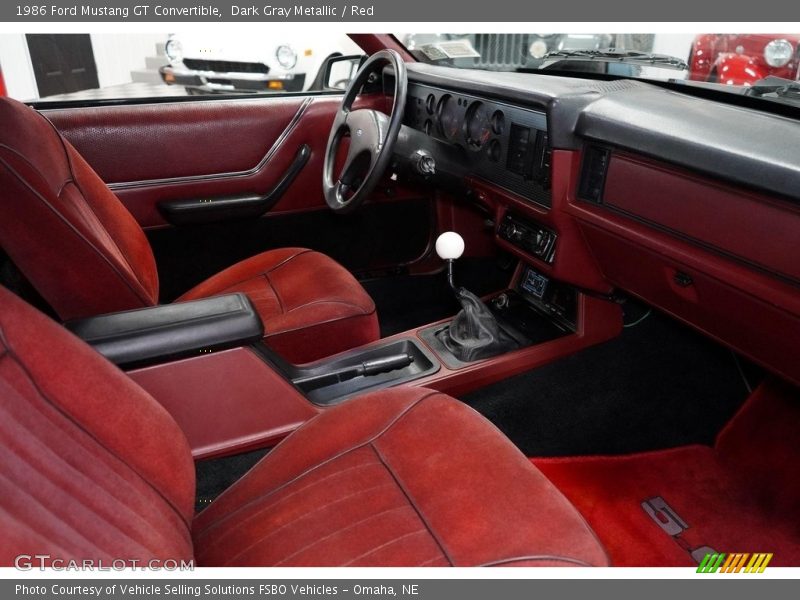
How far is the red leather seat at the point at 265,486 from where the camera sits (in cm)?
73

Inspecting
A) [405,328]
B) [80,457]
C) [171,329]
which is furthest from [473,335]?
[80,457]

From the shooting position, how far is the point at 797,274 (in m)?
1.07

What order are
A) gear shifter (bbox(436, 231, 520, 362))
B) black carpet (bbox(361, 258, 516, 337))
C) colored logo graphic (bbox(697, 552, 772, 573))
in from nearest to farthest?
colored logo graphic (bbox(697, 552, 772, 573)) < gear shifter (bbox(436, 231, 520, 362)) < black carpet (bbox(361, 258, 516, 337))

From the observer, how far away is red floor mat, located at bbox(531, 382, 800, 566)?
1443mm

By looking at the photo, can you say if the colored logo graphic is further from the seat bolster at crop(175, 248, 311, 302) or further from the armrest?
the seat bolster at crop(175, 248, 311, 302)

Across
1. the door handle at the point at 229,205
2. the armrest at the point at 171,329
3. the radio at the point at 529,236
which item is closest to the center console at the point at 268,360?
the armrest at the point at 171,329

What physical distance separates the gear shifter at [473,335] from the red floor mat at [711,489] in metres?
0.36

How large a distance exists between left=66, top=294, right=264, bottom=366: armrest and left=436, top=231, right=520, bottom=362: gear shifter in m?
0.70

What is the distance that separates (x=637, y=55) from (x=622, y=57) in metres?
0.04

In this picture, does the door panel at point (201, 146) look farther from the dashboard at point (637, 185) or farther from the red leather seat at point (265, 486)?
the red leather seat at point (265, 486)

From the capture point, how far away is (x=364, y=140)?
1730 mm

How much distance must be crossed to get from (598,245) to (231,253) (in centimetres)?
127

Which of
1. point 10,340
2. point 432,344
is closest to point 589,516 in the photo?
point 432,344

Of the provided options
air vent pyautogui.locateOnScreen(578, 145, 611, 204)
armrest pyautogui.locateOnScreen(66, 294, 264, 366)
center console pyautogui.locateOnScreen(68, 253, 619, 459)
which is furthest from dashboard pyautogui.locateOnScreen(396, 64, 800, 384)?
armrest pyautogui.locateOnScreen(66, 294, 264, 366)
